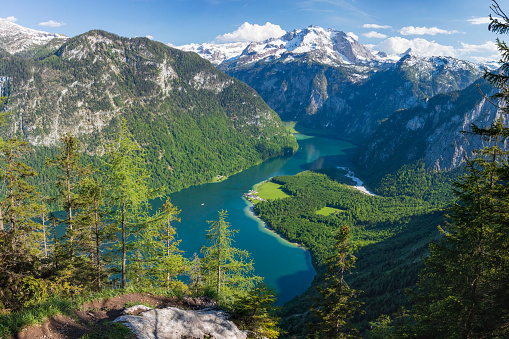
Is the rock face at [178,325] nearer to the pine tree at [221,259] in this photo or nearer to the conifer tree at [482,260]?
the pine tree at [221,259]

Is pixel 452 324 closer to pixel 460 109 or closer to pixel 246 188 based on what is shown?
pixel 246 188

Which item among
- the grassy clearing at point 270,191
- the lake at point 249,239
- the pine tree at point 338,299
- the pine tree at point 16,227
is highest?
the pine tree at point 16,227

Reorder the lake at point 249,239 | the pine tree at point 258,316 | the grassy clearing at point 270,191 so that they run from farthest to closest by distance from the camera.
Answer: the grassy clearing at point 270,191 → the lake at point 249,239 → the pine tree at point 258,316

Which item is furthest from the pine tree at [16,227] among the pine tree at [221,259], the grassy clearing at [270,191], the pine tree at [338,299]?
the grassy clearing at [270,191]

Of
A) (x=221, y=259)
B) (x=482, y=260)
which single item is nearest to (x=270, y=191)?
(x=221, y=259)

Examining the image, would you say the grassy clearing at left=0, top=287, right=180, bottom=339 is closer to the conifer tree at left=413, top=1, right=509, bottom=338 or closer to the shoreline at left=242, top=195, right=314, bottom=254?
the conifer tree at left=413, top=1, right=509, bottom=338

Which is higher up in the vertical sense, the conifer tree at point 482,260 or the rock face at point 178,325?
the conifer tree at point 482,260

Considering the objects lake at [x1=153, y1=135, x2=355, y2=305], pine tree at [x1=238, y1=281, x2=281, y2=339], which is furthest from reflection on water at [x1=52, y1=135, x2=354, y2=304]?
pine tree at [x1=238, y1=281, x2=281, y2=339]

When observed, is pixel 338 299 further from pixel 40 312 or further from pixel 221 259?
pixel 40 312
